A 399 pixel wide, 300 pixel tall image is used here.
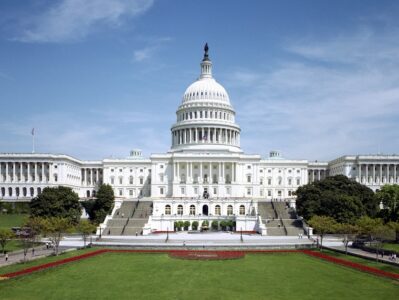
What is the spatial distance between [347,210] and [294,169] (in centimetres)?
6170

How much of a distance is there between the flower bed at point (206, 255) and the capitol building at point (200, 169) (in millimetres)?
52949

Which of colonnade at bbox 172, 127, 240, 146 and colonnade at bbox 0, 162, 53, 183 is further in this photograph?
colonnade at bbox 172, 127, 240, 146

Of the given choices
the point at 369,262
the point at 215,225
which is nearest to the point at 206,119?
the point at 215,225

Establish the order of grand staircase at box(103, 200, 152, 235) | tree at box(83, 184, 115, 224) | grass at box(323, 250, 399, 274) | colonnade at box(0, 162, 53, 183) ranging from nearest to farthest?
grass at box(323, 250, 399, 274) → grand staircase at box(103, 200, 152, 235) → tree at box(83, 184, 115, 224) → colonnade at box(0, 162, 53, 183)

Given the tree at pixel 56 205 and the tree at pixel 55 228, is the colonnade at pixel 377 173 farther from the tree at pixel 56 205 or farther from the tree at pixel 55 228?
the tree at pixel 55 228

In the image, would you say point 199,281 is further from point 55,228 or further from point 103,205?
point 103,205

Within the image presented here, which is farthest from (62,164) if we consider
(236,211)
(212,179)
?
(236,211)

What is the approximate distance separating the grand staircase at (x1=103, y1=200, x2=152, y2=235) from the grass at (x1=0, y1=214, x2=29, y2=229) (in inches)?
704

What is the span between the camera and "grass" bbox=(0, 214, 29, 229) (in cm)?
10031

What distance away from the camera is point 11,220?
10806 cm

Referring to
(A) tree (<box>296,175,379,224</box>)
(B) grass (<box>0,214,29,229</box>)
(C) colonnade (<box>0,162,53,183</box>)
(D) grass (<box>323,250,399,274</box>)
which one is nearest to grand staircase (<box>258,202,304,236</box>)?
(A) tree (<box>296,175,379,224</box>)

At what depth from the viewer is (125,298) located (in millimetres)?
36500

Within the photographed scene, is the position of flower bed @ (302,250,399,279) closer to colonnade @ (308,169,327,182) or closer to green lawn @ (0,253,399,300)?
green lawn @ (0,253,399,300)

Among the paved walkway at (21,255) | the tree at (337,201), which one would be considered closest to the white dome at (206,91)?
the tree at (337,201)
